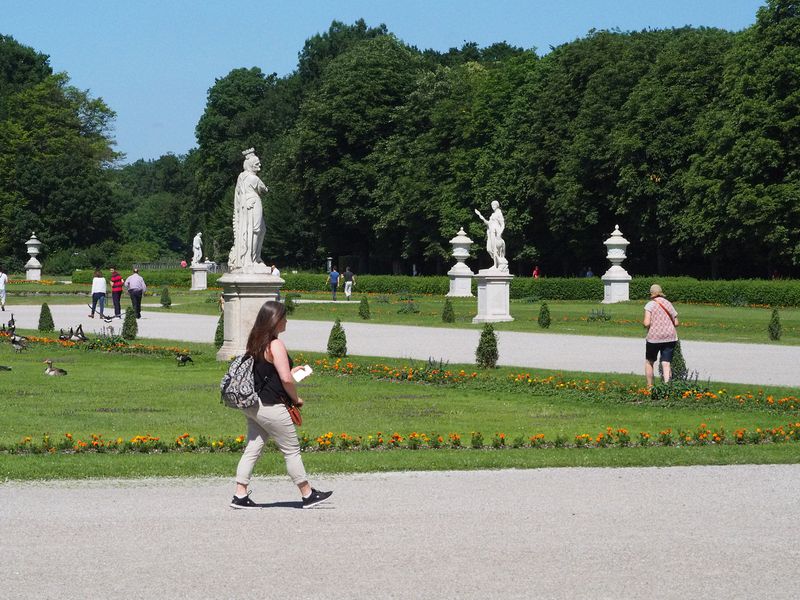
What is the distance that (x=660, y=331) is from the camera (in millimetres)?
18906

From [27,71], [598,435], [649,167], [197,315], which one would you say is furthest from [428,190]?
[598,435]

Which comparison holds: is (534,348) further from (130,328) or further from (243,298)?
(130,328)

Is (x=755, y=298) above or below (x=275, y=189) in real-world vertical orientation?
below

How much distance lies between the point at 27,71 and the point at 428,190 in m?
49.2

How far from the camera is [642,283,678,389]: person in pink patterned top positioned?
62.0 ft

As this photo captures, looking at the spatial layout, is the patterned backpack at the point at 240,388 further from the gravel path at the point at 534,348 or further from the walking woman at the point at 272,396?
the gravel path at the point at 534,348

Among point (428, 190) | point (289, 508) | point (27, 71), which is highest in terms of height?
point (27, 71)

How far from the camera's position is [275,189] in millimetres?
91750

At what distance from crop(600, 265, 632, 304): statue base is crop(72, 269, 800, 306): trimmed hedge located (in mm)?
983

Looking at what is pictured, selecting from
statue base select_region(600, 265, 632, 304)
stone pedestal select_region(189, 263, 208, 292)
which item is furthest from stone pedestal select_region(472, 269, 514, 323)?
stone pedestal select_region(189, 263, 208, 292)

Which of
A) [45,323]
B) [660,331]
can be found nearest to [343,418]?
[660,331]

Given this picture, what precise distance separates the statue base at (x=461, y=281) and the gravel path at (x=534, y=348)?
66.9ft

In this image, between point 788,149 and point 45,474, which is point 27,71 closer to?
point 788,149

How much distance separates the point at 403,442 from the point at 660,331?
634cm
